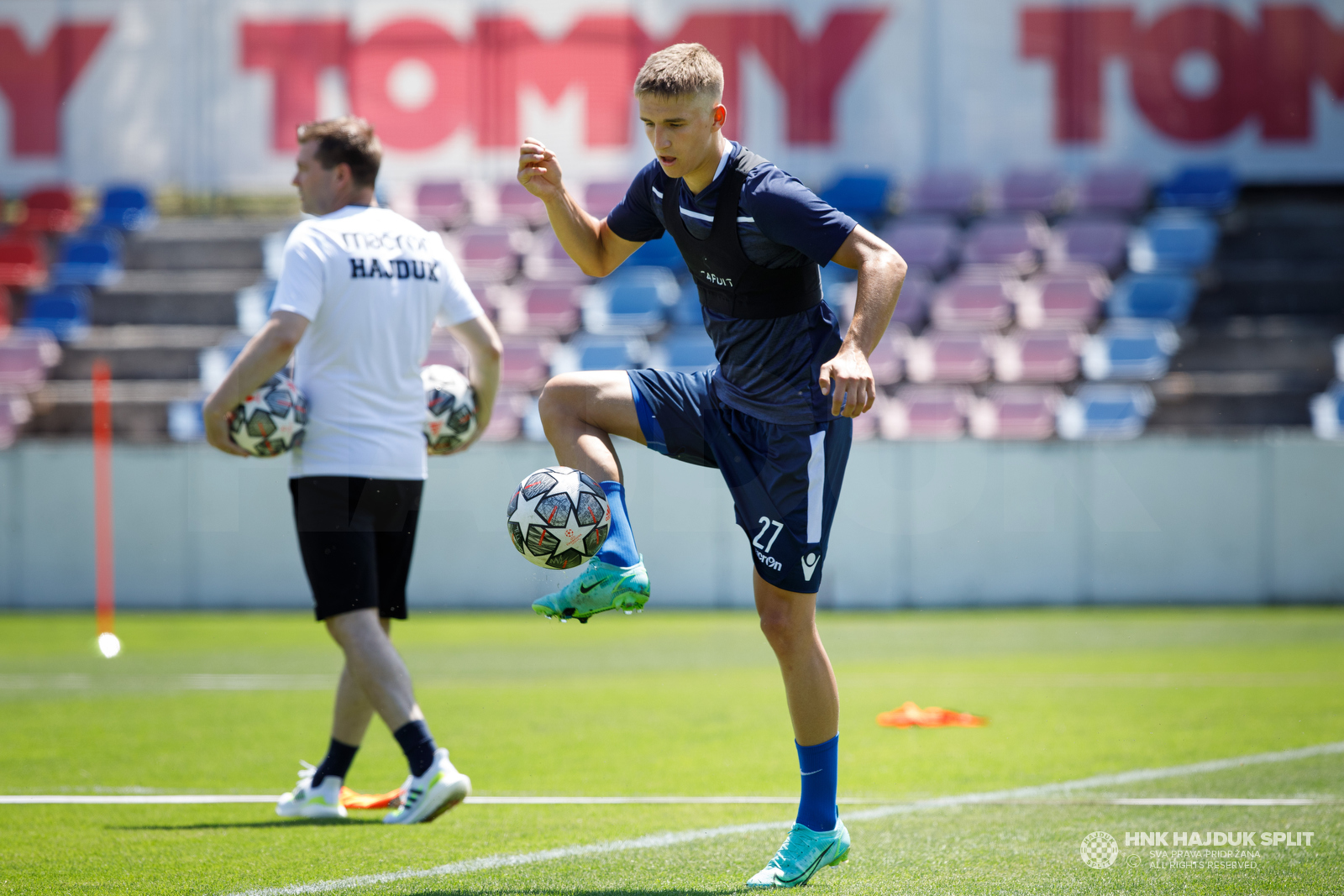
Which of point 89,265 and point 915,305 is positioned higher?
point 89,265

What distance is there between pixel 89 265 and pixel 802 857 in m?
18.7

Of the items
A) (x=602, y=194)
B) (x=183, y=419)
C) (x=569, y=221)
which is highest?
(x=602, y=194)

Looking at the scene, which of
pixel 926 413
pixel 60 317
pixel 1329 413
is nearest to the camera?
pixel 1329 413

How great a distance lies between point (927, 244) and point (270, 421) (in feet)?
51.5

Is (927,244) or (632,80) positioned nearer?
(927,244)

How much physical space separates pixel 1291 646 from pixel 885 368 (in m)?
7.09

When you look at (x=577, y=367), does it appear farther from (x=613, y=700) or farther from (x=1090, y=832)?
(x=1090, y=832)

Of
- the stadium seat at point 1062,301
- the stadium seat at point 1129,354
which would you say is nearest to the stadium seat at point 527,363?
the stadium seat at point 1062,301

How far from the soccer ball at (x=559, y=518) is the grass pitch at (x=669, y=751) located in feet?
3.16

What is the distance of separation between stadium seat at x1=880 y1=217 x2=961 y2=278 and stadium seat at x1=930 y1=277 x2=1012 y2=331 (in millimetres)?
645

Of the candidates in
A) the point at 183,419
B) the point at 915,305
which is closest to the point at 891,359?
the point at 915,305

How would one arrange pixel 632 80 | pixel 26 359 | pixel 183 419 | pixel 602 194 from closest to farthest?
pixel 183 419, pixel 26 359, pixel 602 194, pixel 632 80

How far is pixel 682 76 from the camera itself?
4.24 meters

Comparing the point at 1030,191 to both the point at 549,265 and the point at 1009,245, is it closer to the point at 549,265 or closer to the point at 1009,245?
the point at 1009,245
